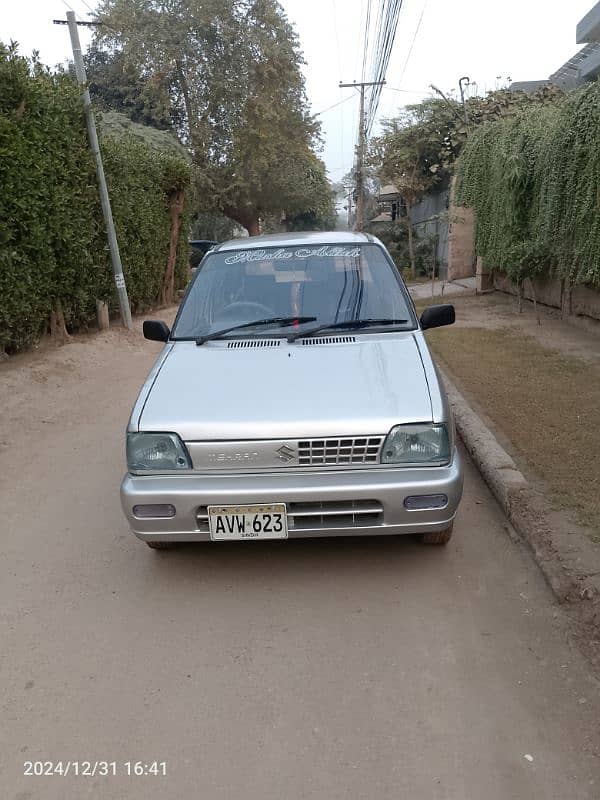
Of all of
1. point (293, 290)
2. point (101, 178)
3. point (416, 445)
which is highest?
point (101, 178)

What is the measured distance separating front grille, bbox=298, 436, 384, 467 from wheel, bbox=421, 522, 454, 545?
73cm

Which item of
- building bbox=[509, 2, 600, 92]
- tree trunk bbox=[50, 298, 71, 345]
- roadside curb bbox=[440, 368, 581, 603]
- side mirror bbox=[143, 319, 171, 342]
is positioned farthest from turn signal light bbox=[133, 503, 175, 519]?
building bbox=[509, 2, 600, 92]

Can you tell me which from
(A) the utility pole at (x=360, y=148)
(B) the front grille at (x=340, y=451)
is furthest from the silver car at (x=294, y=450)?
(A) the utility pole at (x=360, y=148)

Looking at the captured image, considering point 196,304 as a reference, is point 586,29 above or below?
above

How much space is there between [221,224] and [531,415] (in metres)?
40.4

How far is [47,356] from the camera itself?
29.3 feet

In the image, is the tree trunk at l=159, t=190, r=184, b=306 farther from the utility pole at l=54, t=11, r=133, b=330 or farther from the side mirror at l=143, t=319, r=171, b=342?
the side mirror at l=143, t=319, r=171, b=342

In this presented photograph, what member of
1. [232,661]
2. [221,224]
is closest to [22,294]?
[232,661]

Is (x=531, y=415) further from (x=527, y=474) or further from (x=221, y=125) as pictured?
(x=221, y=125)

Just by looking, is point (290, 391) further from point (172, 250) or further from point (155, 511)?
point (172, 250)

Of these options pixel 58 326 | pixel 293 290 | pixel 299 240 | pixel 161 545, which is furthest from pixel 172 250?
pixel 161 545

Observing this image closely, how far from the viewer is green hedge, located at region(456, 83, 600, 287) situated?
330 inches

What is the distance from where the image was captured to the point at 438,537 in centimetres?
372

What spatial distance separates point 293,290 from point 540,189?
738 cm
